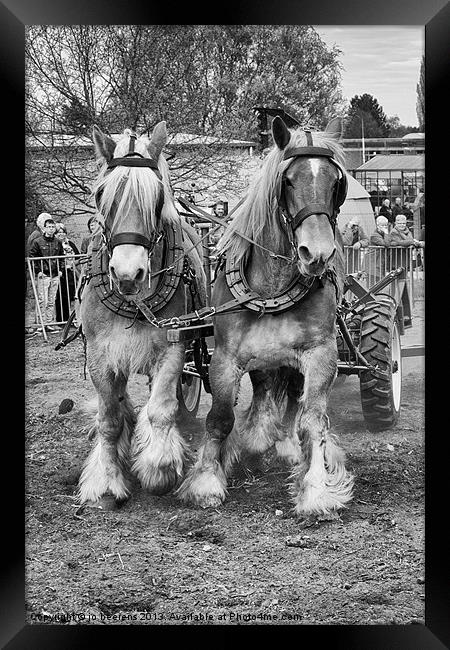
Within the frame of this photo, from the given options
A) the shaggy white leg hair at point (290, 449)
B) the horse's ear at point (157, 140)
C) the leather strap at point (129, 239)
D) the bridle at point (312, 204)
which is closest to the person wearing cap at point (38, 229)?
the leather strap at point (129, 239)

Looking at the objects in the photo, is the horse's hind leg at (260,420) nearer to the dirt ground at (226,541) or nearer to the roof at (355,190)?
the dirt ground at (226,541)

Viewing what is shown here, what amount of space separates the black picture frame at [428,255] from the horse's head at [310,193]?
21.9 inches

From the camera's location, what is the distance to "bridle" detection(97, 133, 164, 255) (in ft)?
17.8

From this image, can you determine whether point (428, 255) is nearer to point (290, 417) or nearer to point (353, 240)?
point (353, 240)

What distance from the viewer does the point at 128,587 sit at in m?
5.59

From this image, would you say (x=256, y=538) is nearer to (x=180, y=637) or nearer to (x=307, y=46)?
(x=180, y=637)

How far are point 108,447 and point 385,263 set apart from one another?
70.2 inches

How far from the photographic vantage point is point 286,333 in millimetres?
5660

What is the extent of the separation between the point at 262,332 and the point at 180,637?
5.24ft

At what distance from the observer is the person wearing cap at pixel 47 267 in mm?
5770

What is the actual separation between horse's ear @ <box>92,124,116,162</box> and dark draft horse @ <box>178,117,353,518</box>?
2.45 feet

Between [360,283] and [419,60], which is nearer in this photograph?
[419,60]

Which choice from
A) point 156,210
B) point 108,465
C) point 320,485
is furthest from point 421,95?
point 108,465

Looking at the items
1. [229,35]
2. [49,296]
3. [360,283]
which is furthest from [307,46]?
[49,296]
